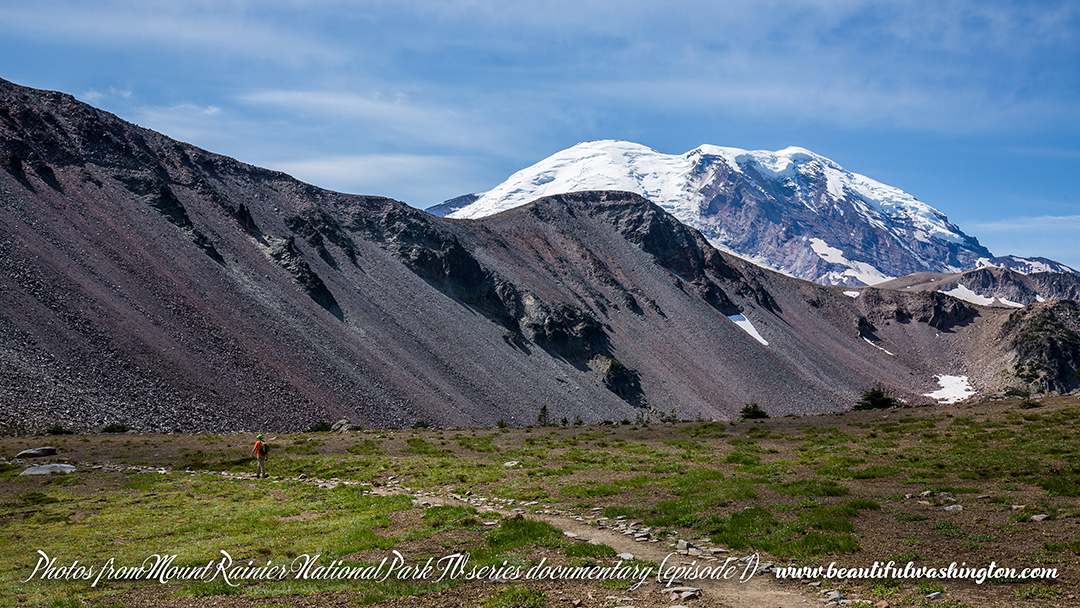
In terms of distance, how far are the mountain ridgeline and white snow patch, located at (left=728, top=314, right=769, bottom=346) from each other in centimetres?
84

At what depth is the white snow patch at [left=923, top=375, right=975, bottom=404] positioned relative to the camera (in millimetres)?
158125

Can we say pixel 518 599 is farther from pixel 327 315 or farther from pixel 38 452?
pixel 327 315

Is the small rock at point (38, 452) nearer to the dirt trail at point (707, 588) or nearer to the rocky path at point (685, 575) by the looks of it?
the rocky path at point (685, 575)

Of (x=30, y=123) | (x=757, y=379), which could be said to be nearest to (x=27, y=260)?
(x=30, y=123)

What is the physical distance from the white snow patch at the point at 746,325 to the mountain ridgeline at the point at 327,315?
840 millimetres

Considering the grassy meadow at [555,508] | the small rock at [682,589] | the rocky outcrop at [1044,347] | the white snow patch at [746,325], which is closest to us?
the small rock at [682,589]

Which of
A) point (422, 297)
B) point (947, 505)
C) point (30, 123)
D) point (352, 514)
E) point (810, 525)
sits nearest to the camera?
point (810, 525)

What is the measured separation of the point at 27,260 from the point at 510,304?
71.7 meters

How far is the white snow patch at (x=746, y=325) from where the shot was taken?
158 meters

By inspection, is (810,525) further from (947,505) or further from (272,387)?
(272,387)

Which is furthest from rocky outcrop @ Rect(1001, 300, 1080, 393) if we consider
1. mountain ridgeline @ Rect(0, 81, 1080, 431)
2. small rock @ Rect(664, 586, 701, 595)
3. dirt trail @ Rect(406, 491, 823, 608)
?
small rock @ Rect(664, 586, 701, 595)

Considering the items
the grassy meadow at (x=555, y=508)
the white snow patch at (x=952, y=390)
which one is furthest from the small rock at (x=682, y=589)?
the white snow patch at (x=952, y=390)

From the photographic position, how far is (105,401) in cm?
5303

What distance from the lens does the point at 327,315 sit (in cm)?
8788
